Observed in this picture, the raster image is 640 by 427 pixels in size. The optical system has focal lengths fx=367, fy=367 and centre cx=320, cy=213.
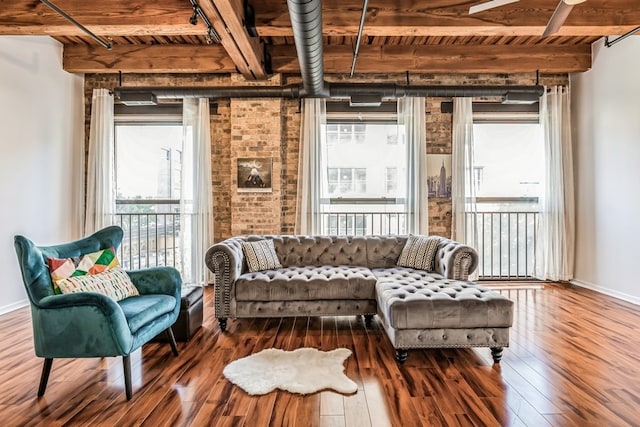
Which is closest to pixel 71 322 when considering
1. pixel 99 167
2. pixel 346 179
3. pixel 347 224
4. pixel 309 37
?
pixel 309 37

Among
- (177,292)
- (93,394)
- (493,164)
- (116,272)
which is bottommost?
(93,394)

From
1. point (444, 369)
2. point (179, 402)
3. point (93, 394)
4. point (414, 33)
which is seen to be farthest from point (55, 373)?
point (414, 33)

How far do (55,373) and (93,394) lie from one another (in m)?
0.53

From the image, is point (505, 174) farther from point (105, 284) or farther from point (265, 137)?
point (105, 284)

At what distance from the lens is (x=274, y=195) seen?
5.44 meters

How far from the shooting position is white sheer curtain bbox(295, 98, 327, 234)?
18.1 ft

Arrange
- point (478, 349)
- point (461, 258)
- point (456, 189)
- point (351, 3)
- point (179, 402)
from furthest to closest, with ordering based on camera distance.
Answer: point (456, 189) < point (351, 3) < point (461, 258) < point (478, 349) < point (179, 402)

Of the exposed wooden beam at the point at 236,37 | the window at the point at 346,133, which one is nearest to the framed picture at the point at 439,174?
the window at the point at 346,133

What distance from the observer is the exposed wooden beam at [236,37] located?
3338 millimetres

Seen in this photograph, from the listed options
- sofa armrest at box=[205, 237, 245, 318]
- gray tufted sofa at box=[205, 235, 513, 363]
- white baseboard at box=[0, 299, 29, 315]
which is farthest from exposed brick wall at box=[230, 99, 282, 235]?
white baseboard at box=[0, 299, 29, 315]

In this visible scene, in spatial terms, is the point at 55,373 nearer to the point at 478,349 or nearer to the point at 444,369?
the point at 444,369

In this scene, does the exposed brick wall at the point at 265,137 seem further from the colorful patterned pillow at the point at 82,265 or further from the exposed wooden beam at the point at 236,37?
the colorful patterned pillow at the point at 82,265

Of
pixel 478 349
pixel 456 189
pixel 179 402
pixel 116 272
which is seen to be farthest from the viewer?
pixel 456 189

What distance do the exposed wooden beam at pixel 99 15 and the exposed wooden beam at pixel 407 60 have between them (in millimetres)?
1292
